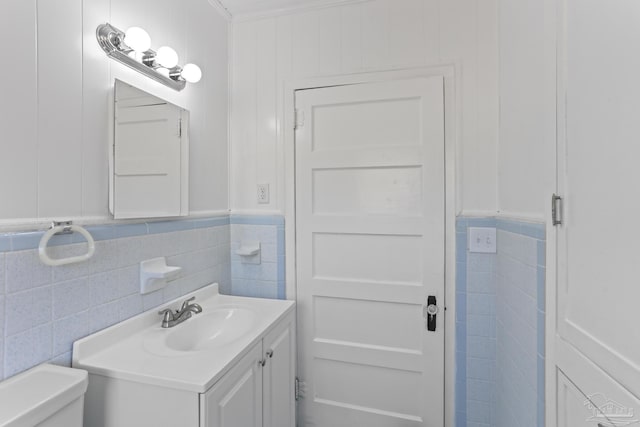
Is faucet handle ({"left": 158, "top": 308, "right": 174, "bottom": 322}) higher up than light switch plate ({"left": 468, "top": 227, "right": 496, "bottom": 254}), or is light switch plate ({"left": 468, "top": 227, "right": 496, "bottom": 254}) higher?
light switch plate ({"left": 468, "top": 227, "right": 496, "bottom": 254})

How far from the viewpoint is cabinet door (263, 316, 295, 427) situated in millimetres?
1336

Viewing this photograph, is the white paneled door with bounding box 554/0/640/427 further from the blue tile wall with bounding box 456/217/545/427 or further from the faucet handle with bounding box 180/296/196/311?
the faucet handle with bounding box 180/296/196/311

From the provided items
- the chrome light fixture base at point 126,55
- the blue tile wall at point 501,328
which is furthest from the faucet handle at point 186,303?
the blue tile wall at point 501,328

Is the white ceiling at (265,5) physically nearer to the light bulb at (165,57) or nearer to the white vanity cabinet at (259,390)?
the light bulb at (165,57)

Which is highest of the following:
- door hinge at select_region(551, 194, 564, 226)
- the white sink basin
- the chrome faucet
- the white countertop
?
door hinge at select_region(551, 194, 564, 226)

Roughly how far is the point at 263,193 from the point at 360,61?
942 millimetres

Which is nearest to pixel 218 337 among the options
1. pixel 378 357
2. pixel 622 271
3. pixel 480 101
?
pixel 378 357

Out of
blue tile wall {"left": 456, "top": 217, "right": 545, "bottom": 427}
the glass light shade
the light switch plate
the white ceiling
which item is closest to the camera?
blue tile wall {"left": 456, "top": 217, "right": 545, "bottom": 427}

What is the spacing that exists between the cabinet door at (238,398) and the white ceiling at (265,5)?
5.99 ft

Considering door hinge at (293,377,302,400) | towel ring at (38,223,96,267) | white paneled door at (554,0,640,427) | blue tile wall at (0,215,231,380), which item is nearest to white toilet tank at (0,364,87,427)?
blue tile wall at (0,215,231,380)

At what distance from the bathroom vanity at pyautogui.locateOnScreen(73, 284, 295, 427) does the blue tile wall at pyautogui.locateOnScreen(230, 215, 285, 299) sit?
34 cm

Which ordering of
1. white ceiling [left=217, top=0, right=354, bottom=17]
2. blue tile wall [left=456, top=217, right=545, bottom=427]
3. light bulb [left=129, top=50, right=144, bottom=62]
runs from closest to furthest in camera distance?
blue tile wall [left=456, top=217, right=545, bottom=427] → light bulb [left=129, top=50, right=144, bottom=62] → white ceiling [left=217, top=0, right=354, bottom=17]

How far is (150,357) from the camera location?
105cm

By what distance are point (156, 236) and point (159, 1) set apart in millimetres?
1073
